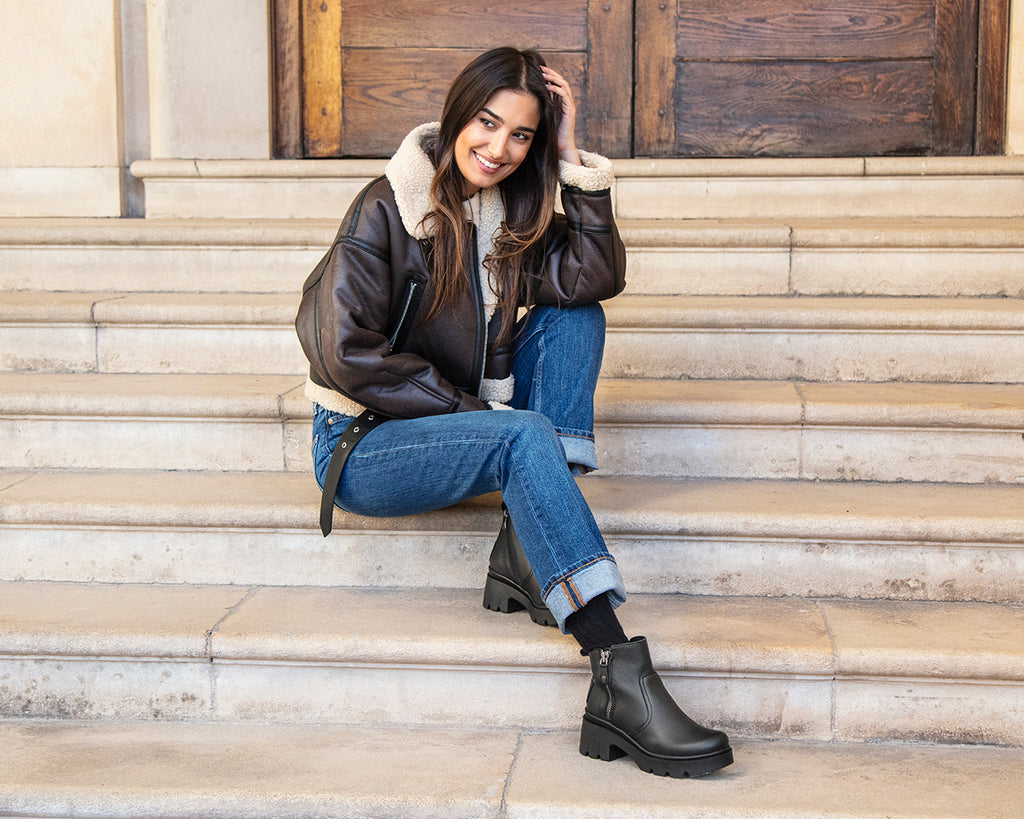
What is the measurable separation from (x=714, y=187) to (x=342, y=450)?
228 centimetres

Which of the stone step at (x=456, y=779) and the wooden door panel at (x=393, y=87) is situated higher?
the wooden door panel at (x=393, y=87)

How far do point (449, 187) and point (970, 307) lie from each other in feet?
5.52

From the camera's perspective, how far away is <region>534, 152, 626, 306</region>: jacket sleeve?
7.47 feet

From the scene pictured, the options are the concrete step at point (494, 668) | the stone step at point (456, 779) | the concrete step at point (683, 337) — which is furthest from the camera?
the concrete step at point (683, 337)

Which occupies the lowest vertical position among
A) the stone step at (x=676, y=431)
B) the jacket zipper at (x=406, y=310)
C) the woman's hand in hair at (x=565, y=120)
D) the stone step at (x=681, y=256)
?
the stone step at (x=676, y=431)

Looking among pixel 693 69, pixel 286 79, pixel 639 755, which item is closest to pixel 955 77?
pixel 693 69

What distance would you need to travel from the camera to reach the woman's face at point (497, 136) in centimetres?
208

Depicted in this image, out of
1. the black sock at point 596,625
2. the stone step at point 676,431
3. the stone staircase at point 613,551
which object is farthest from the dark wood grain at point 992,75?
the black sock at point 596,625

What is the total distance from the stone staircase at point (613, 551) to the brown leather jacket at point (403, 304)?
1.20 feet

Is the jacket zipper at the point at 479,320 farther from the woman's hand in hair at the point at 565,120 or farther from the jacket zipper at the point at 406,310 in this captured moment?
the woman's hand in hair at the point at 565,120

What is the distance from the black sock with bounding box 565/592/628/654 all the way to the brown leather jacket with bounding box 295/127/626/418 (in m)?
0.49

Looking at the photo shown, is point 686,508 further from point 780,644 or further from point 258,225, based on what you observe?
point 258,225

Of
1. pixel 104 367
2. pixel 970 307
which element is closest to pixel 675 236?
pixel 970 307

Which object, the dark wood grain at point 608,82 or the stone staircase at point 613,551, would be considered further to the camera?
the dark wood grain at point 608,82
